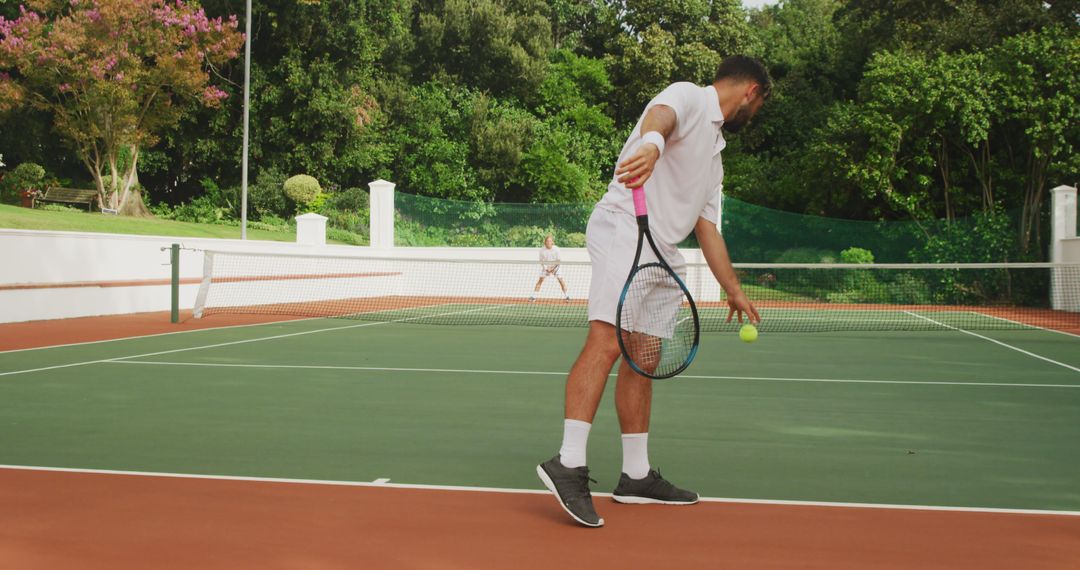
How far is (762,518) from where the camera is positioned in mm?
3643

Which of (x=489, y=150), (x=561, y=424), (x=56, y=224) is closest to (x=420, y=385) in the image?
(x=561, y=424)

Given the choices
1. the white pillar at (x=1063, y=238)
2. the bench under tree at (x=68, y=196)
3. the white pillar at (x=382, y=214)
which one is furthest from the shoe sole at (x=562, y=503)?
the bench under tree at (x=68, y=196)

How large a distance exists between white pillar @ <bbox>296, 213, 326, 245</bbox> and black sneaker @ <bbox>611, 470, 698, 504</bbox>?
58.1 ft

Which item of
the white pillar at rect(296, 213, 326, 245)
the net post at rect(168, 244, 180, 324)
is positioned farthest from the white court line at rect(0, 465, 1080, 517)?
the white pillar at rect(296, 213, 326, 245)

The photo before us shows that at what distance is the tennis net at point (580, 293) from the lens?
52.7 feet

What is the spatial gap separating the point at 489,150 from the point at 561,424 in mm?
24786

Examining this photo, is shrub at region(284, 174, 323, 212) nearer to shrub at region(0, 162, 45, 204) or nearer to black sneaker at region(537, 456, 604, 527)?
shrub at region(0, 162, 45, 204)

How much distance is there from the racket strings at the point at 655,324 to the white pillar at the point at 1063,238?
17828mm

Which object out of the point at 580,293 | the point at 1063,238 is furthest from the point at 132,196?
the point at 1063,238

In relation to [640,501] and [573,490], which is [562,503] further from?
[640,501]

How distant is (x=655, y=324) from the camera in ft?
12.0

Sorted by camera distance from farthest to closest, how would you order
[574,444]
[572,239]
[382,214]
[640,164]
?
1. [382,214]
2. [572,239]
3. [574,444]
4. [640,164]

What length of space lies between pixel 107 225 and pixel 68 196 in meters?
5.30

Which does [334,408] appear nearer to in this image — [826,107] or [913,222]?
[913,222]
